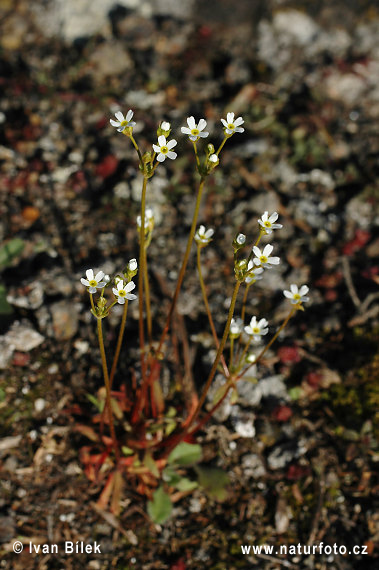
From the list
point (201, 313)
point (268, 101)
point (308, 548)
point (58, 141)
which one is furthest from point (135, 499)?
point (268, 101)

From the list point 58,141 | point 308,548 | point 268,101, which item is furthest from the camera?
point 268,101

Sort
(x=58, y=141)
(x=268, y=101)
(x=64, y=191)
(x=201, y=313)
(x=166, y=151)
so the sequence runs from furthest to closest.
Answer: (x=268, y=101) < (x=58, y=141) < (x=64, y=191) < (x=201, y=313) < (x=166, y=151)

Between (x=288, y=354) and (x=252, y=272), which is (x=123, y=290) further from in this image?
(x=288, y=354)

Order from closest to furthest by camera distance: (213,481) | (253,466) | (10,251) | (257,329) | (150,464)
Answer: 1. (257,329)
2. (150,464)
3. (213,481)
4. (253,466)
5. (10,251)

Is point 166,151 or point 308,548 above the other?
point 166,151

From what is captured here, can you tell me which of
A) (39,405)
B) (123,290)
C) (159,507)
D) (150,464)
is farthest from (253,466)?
(123,290)

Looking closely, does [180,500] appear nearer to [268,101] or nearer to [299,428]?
[299,428]

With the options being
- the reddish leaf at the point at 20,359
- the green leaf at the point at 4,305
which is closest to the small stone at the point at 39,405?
the reddish leaf at the point at 20,359
